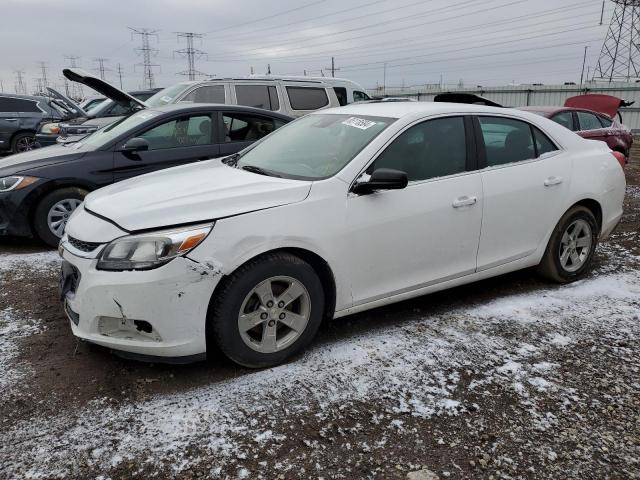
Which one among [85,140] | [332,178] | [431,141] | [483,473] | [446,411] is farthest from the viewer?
[85,140]

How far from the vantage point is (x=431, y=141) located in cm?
370

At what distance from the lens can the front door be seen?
10.8 feet

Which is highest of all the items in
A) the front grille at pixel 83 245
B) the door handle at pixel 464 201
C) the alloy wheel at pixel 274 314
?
the door handle at pixel 464 201

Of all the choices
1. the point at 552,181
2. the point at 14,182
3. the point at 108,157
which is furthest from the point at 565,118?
the point at 14,182

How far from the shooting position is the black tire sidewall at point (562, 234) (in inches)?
171

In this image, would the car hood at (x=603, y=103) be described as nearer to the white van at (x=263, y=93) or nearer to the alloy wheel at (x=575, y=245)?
the white van at (x=263, y=93)

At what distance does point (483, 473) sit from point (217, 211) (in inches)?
72.6

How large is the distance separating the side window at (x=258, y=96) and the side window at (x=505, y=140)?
5618 mm

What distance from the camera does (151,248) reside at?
2.75 meters

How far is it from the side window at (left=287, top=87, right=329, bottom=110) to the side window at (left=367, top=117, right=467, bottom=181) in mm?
5884

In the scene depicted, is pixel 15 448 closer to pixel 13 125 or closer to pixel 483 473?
pixel 483 473

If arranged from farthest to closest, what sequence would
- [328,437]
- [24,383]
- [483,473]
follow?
[24,383] → [328,437] → [483,473]

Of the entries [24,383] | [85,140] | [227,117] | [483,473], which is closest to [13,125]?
[85,140]

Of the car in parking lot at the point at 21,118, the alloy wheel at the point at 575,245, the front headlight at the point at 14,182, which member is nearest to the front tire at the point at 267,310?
the alloy wheel at the point at 575,245
